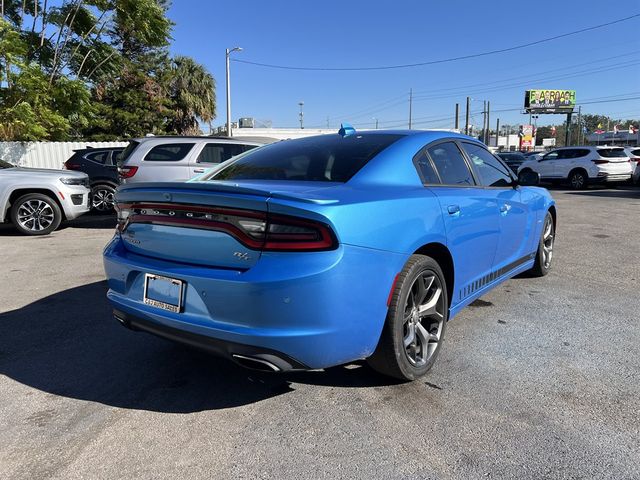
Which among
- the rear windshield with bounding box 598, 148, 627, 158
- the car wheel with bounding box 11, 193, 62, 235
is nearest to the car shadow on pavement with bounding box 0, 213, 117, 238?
the car wheel with bounding box 11, 193, 62, 235

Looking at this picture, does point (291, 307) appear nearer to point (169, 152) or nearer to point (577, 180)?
point (169, 152)

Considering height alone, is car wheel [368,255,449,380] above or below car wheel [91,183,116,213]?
below

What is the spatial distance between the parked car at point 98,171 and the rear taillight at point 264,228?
9.19m

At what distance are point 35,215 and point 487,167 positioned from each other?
7.92 metres

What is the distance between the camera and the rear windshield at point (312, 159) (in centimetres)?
307

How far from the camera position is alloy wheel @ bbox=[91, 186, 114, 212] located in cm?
1092

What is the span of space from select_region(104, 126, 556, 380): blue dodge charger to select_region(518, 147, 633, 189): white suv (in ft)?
53.9

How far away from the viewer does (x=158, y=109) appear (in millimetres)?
31859

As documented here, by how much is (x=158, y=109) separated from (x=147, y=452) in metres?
32.5

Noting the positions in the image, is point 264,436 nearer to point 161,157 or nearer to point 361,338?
point 361,338

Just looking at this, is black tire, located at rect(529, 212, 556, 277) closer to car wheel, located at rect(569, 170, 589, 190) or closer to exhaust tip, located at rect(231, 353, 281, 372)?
exhaust tip, located at rect(231, 353, 281, 372)

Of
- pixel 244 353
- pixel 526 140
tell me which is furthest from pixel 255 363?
pixel 526 140

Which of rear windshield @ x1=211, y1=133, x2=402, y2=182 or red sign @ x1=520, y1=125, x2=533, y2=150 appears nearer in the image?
rear windshield @ x1=211, y1=133, x2=402, y2=182

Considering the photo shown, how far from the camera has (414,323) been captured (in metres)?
3.00
